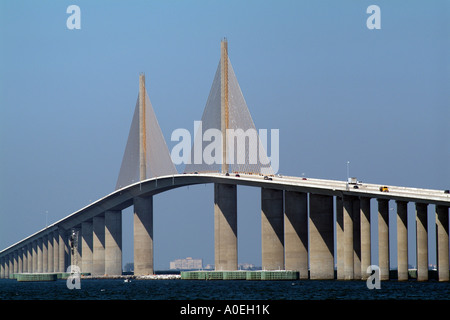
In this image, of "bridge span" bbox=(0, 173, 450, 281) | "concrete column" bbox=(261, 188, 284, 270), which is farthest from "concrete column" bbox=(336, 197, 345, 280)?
"concrete column" bbox=(261, 188, 284, 270)

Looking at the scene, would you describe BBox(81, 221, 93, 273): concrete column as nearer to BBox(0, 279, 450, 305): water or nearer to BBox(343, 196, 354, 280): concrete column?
BBox(0, 279, 450, 305): water

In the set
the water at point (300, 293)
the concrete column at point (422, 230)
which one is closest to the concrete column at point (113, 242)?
the water at point (300, 293)

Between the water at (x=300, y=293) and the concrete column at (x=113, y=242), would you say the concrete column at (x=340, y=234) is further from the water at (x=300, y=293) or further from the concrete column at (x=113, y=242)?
the concrete column at (x=113, y=242)
